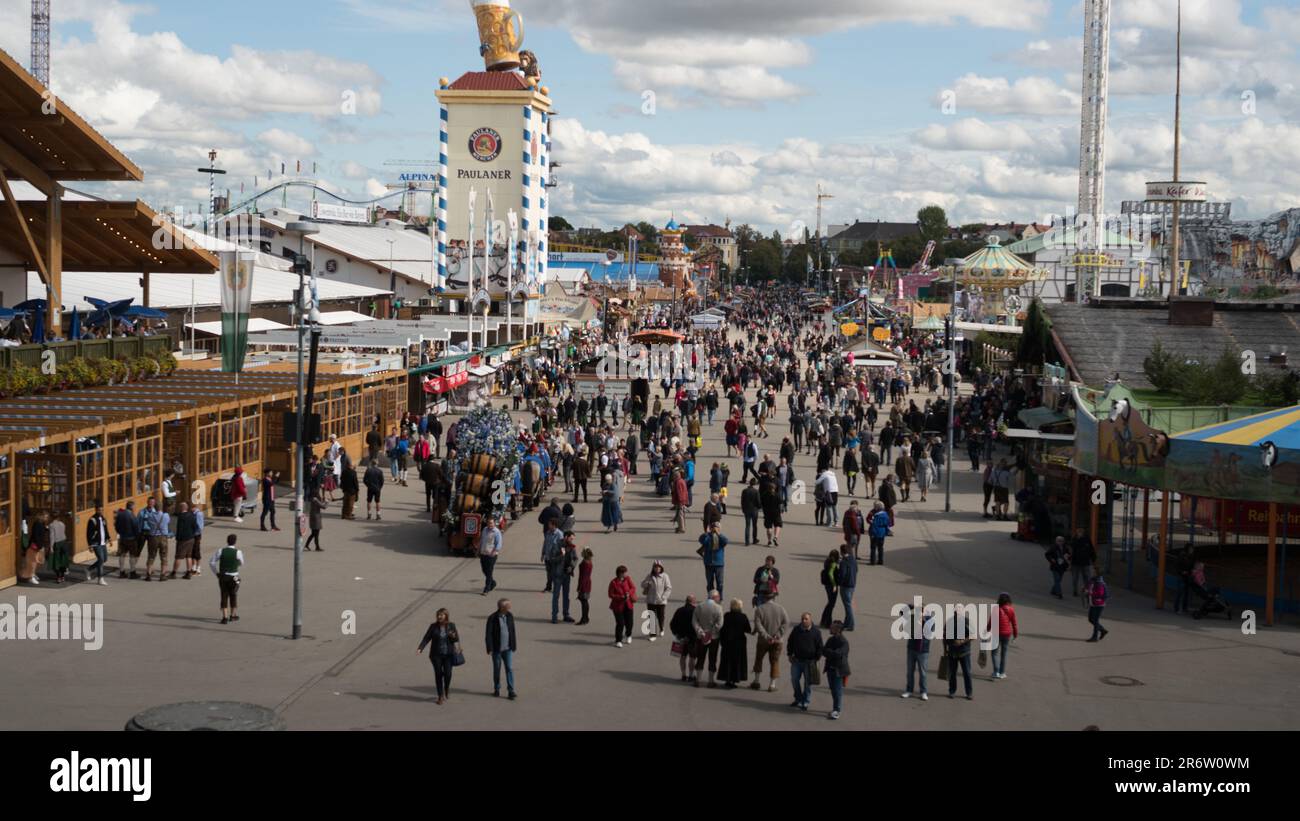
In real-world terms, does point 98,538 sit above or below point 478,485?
below

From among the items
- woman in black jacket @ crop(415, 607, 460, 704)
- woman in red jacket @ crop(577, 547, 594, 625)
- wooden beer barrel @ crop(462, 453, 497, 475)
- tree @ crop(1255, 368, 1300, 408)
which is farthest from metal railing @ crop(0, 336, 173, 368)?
tree @ crop(1255, 368, 1300, 408)

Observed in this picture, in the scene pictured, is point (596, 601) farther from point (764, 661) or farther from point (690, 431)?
point (690, 431)

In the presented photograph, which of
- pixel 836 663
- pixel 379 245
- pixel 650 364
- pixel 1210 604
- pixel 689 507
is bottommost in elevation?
pixel 1210 604

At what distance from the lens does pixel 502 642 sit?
13727 millimetres

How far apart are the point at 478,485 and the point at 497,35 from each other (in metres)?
63.6

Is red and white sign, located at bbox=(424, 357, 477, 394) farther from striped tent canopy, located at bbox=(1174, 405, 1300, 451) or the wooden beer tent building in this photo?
striped tent canopy, located at bbox=(1174, 405, 1300, 451)

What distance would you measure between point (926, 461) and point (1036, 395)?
9.21 metres

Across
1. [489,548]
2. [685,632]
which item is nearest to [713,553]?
[489,548]

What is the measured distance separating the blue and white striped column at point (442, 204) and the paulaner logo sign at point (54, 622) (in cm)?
5617

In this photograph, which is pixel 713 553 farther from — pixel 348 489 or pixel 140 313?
pixel 140 313

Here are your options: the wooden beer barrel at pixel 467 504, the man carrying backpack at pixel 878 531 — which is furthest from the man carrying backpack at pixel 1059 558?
the wooden beer barrel at pixel 467 504

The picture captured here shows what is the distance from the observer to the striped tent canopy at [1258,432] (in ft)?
59.9

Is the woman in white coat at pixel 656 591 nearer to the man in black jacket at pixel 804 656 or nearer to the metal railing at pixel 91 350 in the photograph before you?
the man in black jacket at pixel 804 656
